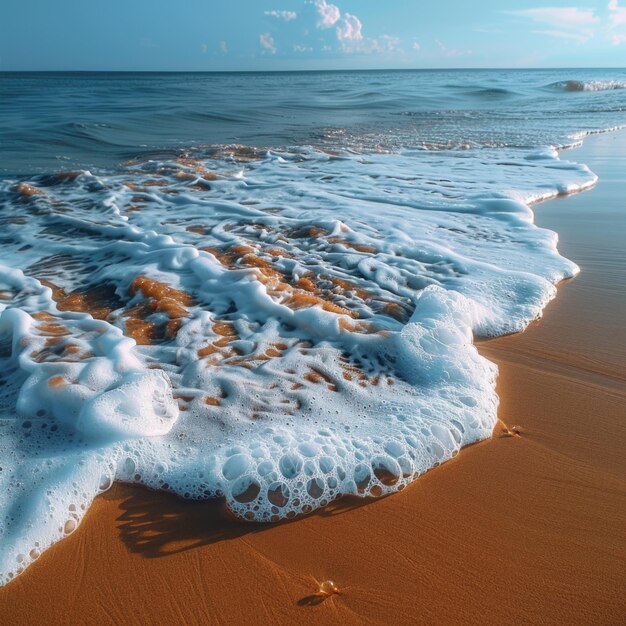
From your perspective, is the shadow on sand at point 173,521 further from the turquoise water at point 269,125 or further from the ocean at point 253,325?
the turquoise water at point 269,125

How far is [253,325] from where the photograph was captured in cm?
276

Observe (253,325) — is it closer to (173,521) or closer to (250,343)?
(250,343)

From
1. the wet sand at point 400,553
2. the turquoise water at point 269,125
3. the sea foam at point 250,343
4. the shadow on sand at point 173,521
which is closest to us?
the wet sand at point 400,553

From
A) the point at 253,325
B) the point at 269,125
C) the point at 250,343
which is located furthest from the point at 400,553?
the point at 269,125

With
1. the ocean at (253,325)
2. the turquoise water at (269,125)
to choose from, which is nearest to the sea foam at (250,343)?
the ocean at (253,325)

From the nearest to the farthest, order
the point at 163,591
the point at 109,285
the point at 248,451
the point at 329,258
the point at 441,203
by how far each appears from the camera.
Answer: the point at 163,591 < the point at 248,451 < the point at 109,285 < the point at 329,258 < the point at 441,203

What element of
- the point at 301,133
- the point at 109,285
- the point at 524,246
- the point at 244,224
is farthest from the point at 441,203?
the point at 301,133

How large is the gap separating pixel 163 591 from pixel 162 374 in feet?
3.27

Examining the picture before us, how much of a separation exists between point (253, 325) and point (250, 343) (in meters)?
0.22

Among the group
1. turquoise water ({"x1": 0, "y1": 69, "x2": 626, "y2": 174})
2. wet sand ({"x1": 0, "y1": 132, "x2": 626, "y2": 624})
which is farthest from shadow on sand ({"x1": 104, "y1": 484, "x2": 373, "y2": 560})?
turquoise water ({"x1": 0, "y1": 69, "x2": 626, "y2": 174})

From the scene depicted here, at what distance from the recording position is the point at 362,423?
78.7 inches

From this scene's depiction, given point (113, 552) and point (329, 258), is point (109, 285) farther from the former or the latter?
point (113, 552)

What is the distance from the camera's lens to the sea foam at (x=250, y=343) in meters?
1.75

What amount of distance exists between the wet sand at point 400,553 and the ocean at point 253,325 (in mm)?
84
